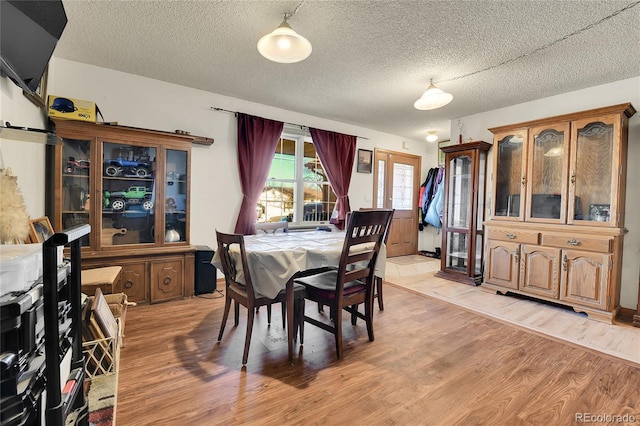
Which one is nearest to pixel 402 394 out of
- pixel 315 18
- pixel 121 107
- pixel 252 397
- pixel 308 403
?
pixel 308 403

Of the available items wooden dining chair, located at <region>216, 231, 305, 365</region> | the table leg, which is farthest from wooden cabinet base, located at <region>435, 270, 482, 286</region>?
the table leg

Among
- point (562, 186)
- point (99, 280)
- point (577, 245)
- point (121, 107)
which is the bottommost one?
point (99, 280)

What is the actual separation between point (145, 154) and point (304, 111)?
7.43 feet

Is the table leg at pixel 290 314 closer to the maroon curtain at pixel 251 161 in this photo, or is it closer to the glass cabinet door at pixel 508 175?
the maroon curtain at pixel 251 161

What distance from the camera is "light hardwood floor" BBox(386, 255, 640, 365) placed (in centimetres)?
241

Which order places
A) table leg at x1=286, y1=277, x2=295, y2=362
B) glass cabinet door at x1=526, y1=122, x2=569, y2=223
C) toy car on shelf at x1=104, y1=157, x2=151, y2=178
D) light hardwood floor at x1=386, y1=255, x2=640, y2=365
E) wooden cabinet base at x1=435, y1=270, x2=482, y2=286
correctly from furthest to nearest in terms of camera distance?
wooden cabinet base at x1=435, y1=270, x2=482, y2=286
glass cabinet door at x1=526, y1=122, x2=569, y2=223
toy car on shelf at x1=104, y1=157, x2=151, y2=178
light hardwood floor at x1=386, y1=255, x2=640, y2=365
table leg at x1=286, y1=277, x2=295, y2=362

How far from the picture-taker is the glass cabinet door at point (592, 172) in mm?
2961

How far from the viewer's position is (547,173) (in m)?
3.43

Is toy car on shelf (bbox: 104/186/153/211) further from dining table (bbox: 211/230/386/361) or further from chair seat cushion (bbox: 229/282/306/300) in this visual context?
chair seat cushion (bbox: 229/282/306/300)

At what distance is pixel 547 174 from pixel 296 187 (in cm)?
324

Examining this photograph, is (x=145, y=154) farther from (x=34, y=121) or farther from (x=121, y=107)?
(x=34, y=121)

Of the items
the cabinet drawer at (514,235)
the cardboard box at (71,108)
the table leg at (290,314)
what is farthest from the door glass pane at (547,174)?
the cardboard box at (71,108)

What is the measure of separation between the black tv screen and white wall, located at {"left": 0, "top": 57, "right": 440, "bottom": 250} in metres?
0.98

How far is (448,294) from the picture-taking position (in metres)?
3.59
